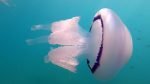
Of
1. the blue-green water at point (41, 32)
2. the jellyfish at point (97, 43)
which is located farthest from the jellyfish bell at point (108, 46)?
the blue-green water at point (41, 32)

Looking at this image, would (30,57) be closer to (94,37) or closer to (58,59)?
(58,59)

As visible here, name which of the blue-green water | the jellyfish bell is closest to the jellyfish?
the jellyfish bell

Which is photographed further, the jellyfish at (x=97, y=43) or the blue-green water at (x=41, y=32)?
the blue-green water at (x=41, y=32)

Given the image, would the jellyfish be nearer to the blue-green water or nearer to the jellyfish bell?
the jellyfish bell

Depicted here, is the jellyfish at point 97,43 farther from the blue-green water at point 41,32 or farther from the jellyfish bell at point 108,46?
the blue-green water at point 41,32

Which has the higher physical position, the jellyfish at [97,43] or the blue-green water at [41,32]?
the blue-green water at [41,32]
